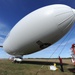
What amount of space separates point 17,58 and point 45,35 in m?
8.14

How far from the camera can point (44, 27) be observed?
13.8m

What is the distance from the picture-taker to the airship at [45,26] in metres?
13.6

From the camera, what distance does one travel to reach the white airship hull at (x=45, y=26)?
13562 mm

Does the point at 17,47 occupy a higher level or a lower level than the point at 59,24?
lower

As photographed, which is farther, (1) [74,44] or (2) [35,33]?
(2) [35,33]

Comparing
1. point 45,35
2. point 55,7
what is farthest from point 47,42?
point 55,7

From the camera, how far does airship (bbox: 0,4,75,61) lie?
13.6 m

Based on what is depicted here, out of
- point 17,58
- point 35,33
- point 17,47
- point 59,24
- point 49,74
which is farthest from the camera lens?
point 17,58

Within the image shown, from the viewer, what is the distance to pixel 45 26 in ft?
45.2

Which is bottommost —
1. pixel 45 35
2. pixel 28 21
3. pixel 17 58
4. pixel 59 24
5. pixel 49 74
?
pixel 49 74

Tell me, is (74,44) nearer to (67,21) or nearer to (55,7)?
(67,21)

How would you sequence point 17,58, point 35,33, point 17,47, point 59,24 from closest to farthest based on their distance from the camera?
A: point 59,24
point 35,33
point 17,47
point 17,58

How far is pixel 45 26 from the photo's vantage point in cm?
1377

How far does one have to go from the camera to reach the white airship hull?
44.5ft
